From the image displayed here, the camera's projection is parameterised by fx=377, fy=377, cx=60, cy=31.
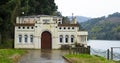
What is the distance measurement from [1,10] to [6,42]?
885cm

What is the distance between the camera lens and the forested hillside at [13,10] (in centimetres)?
5916

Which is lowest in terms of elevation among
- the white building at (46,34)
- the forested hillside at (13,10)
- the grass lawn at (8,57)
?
the grass lawn at (8,57)

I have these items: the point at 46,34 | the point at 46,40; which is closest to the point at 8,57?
the point at 46,40

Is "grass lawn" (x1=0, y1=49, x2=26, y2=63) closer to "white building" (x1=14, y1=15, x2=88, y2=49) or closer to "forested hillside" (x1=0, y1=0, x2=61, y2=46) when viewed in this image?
"forested hillside" (x1=0, y1=0, x2=61, y2=46)

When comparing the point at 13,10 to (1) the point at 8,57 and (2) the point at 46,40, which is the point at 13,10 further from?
(1) the point at 8,57

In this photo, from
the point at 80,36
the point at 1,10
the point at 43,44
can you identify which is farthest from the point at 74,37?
the point at 1,10

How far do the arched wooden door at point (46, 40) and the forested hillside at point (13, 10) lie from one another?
6.24 metres

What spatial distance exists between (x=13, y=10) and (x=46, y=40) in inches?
427

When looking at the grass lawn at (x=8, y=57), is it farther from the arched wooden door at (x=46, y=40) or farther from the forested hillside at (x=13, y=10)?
the arched wooden door at (x=46, y=40)

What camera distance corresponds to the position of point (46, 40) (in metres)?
62.0

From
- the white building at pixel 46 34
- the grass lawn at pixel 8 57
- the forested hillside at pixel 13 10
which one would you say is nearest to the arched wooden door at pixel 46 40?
the white building at pixel 46 34

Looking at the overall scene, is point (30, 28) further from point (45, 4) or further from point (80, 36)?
point (45, 4)

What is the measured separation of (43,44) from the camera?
61.8 metres

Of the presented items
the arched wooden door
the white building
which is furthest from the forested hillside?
the arched wooden door
